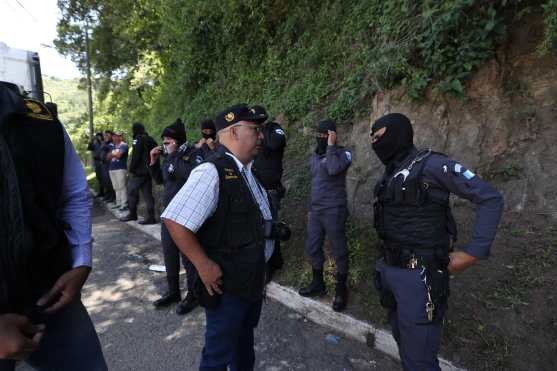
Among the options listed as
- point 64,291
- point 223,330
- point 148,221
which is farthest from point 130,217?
point 64,291

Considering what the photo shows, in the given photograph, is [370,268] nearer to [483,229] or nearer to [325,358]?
[325,358]

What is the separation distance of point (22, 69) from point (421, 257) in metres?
8.67

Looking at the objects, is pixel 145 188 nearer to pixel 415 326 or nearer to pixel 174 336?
pixel 174 336

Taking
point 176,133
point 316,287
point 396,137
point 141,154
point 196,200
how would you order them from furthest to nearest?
point 141,154
point 176,133
point 316,287
point 396,137
point 196,200

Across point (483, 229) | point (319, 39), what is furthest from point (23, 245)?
point (319, 39)

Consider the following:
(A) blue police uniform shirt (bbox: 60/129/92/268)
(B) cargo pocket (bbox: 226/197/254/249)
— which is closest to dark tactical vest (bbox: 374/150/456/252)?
(B) cargo pocket (bbox: 226/197/254/249)

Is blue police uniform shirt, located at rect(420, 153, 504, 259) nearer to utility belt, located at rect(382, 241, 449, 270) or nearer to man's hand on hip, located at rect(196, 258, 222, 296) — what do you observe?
utility belt, located at rect(382, 241, 449, 270)

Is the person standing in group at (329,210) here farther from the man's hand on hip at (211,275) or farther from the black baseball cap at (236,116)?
the man's hand on hip at (211,275)

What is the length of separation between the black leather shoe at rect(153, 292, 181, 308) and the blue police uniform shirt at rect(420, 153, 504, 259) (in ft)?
10.4

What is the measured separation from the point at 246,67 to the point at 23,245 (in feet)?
30.9

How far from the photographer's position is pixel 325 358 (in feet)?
9.72

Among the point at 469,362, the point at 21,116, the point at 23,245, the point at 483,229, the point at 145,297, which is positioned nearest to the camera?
the point at 23,245

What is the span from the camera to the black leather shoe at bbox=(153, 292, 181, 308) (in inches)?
152

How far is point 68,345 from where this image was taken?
1.40 metres
